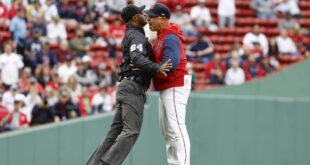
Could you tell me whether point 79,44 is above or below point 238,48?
above

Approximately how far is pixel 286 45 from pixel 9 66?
20.2 feet

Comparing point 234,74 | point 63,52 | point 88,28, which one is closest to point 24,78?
point 63,52

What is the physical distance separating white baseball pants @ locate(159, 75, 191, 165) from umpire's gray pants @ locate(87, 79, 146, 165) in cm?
28

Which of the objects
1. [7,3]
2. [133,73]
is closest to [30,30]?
[7,3]

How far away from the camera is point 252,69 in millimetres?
19672

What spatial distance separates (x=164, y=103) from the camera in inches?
428

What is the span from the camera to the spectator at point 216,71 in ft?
63.6

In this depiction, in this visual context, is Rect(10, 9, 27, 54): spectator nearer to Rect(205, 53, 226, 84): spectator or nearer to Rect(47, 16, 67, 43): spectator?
Rect(47, 16, 67, 43): spectator

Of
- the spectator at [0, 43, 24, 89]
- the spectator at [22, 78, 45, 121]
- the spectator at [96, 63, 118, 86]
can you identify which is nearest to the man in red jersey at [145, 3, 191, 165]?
the spectator at [22, 78, 45, 121]

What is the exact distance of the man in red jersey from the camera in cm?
1076

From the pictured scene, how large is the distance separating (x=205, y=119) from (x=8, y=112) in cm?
404

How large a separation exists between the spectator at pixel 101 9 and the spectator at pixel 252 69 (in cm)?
348

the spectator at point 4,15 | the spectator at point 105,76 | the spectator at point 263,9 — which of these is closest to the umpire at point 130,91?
the spectator at point 105,76

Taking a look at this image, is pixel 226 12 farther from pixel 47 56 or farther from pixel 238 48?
pixel 47 56
